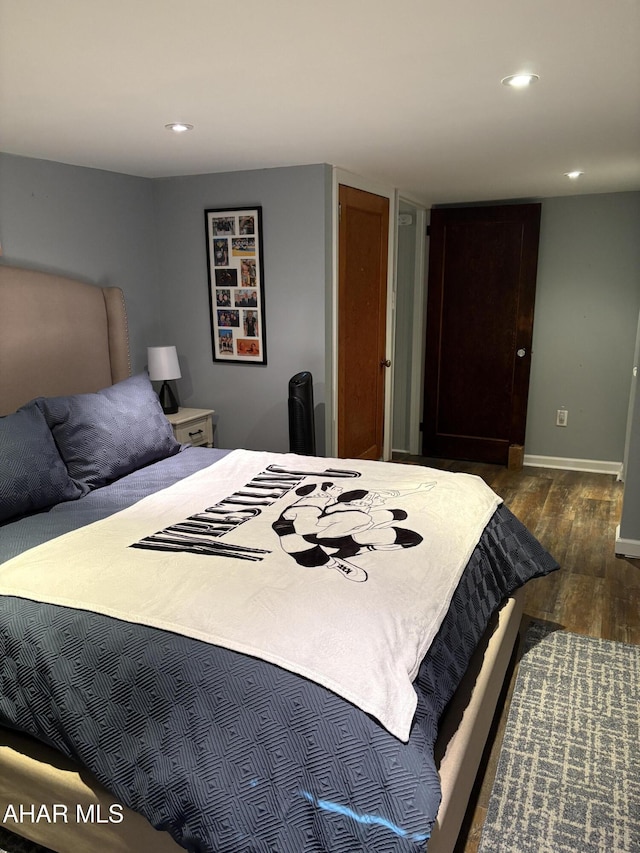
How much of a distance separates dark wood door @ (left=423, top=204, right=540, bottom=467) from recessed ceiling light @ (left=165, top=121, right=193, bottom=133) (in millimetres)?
2951

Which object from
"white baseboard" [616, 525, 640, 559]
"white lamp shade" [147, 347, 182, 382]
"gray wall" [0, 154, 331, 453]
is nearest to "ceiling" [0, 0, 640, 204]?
"gray wall" [0, 154, 331, 453]

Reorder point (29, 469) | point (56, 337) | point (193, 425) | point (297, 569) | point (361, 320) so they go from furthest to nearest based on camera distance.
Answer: point (361, 320) → point (193, 425) → point (56, 337) → point (29, 469) → point (297, 569)

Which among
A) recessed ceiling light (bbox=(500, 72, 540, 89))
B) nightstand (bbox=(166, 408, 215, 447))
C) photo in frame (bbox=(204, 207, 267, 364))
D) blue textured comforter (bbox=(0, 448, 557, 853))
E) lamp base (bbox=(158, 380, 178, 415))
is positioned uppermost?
recessed ceiling light (bbox=(500, 72, 540, 89))

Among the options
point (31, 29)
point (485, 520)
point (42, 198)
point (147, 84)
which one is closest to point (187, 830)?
point (485, 520)

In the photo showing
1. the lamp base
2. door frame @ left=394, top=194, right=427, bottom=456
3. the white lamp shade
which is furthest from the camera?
door frame @ left=394, top=194, right=427, bottom=456

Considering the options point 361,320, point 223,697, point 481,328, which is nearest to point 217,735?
point 223,697

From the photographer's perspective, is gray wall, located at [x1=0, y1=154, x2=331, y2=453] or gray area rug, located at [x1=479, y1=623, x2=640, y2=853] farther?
gray wall, located at [x1=0, y1=154, x2=331, y2=453]

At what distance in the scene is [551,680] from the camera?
2.55m

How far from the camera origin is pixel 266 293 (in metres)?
4.09

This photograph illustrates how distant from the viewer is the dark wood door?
515 cm

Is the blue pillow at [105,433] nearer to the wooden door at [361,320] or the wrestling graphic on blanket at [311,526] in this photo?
the wrestling graphic on blanket at [311,526]

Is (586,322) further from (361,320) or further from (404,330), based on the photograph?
(361,320)

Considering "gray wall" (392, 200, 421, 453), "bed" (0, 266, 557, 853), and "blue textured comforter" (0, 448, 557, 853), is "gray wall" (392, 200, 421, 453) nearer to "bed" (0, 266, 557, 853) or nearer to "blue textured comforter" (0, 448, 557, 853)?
"bed" (0, 266, 557, 853)

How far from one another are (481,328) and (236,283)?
2247 millimetres
